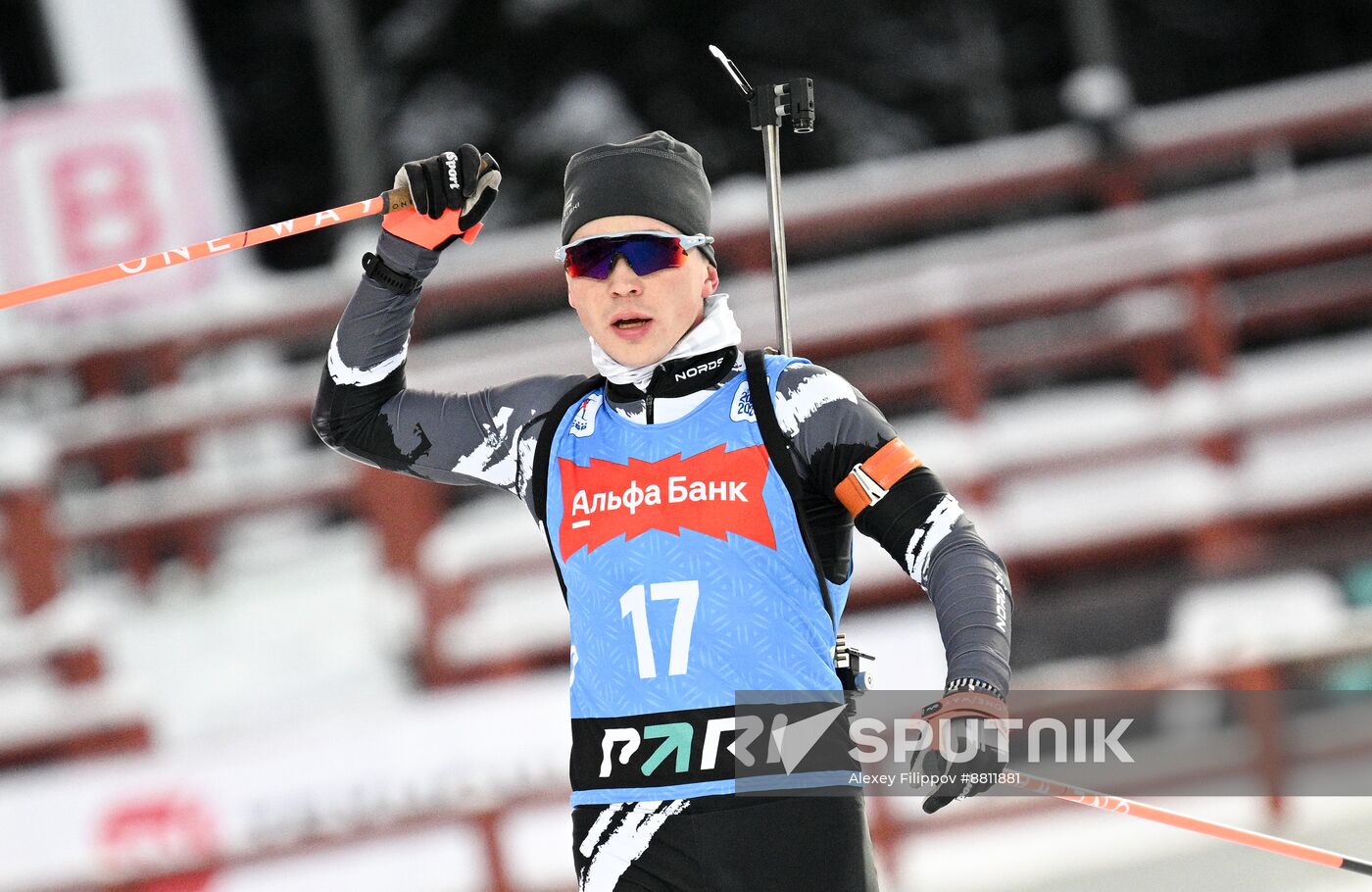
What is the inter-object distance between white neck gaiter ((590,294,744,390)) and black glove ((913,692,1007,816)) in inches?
27.4

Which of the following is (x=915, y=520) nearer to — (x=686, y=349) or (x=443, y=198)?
(x=686, y=349)

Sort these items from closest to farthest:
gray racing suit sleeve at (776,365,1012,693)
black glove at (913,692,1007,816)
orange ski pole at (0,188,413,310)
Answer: black glove at (913,692,1007,816)
gray racing suit sleeve at (776,365,1012,693)
orange ski pole at (0,188,413,310)

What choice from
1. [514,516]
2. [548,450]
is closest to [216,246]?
[548,450]

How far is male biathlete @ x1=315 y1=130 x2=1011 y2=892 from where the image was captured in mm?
2354

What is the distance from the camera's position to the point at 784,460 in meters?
2.45

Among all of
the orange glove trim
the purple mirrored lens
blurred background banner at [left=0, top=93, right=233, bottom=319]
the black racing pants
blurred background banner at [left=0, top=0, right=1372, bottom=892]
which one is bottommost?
the black racing pants

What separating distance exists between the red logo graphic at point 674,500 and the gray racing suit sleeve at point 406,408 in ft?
0.68

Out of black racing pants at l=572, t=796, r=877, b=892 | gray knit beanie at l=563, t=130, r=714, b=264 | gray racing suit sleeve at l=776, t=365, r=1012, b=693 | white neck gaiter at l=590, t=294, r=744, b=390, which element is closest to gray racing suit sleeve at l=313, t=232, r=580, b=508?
white neck gaiter at l=590, t=294, r=744, b=390

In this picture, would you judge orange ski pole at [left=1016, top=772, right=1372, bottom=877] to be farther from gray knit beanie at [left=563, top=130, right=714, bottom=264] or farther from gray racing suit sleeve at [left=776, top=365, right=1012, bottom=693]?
gray knit beanie at [left=563, top=130, right=714, bottom=264]

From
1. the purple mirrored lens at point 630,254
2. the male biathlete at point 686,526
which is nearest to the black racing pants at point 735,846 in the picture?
the male biathlete at point 686,526

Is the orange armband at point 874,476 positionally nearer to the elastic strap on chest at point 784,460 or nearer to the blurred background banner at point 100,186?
the elastic strap on chest at point 784,460

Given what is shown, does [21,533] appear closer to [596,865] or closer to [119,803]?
[119,803]

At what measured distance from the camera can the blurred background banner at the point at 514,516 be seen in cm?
555

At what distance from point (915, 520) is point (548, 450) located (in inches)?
24.3
